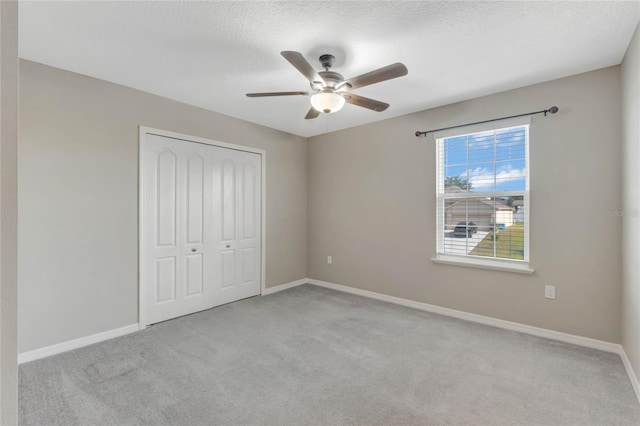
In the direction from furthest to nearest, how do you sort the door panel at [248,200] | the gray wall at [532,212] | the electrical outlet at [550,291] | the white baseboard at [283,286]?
the white baseboard at [283,286]
the door panel at [248,200]
the electrical outlet at [550,291]
the gray wall at [532,212]

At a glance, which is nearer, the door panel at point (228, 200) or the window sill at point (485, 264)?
the window sill at point (485, 264)

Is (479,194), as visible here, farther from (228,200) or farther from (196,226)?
(196,226)

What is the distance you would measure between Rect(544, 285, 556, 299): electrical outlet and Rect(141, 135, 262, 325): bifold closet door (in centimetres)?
351

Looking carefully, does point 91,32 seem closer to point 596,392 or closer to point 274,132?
point 274,132

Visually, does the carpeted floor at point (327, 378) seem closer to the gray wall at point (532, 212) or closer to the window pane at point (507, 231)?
the gray wall at point (532, 212)

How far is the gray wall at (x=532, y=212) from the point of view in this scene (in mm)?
2652

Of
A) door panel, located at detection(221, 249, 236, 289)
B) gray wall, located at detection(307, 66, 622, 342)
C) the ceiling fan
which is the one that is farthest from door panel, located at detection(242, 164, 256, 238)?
the ceiling fan

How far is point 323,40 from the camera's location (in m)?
2.22

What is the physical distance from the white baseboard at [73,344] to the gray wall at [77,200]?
1.7 inches

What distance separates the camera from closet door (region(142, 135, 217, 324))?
328 cm

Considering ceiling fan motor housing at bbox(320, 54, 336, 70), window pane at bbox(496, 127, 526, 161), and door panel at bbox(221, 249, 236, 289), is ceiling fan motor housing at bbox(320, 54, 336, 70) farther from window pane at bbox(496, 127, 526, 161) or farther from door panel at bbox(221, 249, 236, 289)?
door panel at bbox(221, 249, 236, 289)

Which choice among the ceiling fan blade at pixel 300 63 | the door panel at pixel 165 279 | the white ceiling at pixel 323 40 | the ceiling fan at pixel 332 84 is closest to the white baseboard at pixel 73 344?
the door panel at pixel 165 279

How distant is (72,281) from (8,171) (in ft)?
8.95

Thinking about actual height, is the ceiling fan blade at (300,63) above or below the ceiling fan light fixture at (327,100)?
above
